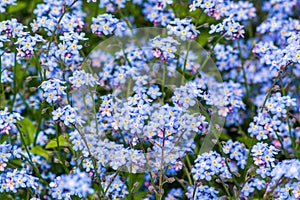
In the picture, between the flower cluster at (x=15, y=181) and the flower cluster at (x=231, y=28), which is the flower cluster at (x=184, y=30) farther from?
the flower cluster at (x=15, y=181)

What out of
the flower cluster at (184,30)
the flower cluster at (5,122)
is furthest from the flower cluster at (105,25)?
the flower cluster at (5,122)

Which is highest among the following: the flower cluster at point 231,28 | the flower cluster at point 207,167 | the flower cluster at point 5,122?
the flower cluster at point 231,28

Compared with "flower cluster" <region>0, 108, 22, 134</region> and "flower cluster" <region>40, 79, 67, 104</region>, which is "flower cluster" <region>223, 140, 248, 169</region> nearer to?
"flower cluster" <region>40, 79, 67, 104</region>

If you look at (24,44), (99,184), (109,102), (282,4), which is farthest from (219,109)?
(282,4)

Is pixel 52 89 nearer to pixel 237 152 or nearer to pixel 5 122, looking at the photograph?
pixel 5 122

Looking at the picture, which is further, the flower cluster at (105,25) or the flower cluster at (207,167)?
the flower cluster at (105,25)

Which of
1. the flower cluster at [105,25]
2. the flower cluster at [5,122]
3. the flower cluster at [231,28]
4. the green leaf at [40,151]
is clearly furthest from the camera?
the green leaf at [40,151]

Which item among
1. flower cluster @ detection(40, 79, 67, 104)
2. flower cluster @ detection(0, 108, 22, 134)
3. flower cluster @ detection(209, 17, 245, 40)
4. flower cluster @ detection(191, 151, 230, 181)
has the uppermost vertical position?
flower cluster @ detection(209, 17, 245, 40)

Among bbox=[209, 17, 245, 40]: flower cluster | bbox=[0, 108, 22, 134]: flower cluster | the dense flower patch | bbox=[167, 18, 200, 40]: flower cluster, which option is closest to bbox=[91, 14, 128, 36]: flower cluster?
the dense flower patch

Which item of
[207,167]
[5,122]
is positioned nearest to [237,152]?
[207,167]
